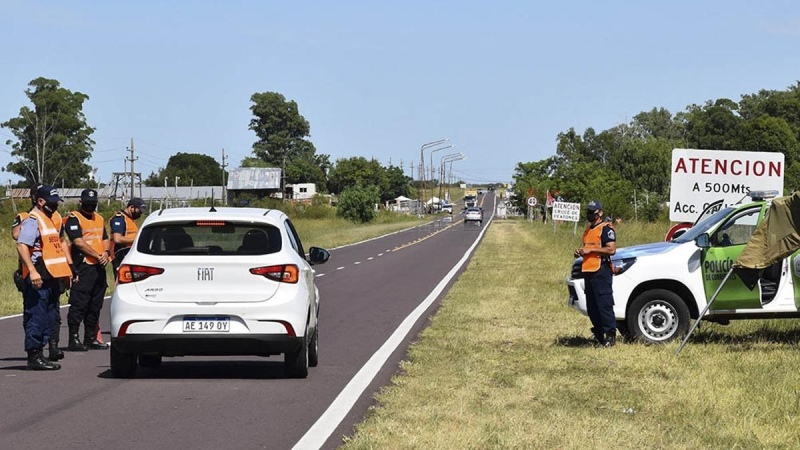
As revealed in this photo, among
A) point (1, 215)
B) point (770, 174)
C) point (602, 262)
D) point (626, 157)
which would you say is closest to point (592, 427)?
point (602, 262)

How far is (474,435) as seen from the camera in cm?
895

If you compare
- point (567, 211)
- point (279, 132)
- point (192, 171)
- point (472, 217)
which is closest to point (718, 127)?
point (472, 217)

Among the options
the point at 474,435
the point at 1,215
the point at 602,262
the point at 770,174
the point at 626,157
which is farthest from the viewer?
the point at 626,157

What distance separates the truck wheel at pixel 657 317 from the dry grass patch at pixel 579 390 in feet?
0.97

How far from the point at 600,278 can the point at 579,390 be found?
3586 millimetres

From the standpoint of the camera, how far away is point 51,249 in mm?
13000

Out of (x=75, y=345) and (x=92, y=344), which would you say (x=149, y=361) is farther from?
(x=92, y=344)

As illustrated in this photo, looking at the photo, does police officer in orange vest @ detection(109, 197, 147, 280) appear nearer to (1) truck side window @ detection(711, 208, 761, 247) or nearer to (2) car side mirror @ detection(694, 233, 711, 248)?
(2) car side mirror @ detection(694, 233, 711, 248)

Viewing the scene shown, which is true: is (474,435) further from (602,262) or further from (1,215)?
(1,215)

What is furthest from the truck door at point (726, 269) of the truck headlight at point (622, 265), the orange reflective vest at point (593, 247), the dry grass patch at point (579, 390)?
the orange reflective vest at point (593, 247)

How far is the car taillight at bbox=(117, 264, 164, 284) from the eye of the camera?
38.8 ft

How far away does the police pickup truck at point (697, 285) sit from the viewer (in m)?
14.9

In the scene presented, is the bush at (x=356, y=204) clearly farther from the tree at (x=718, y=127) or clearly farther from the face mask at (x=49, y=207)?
the face mask at (x=49, y=207)

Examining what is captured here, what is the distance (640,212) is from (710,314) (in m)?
81.4
